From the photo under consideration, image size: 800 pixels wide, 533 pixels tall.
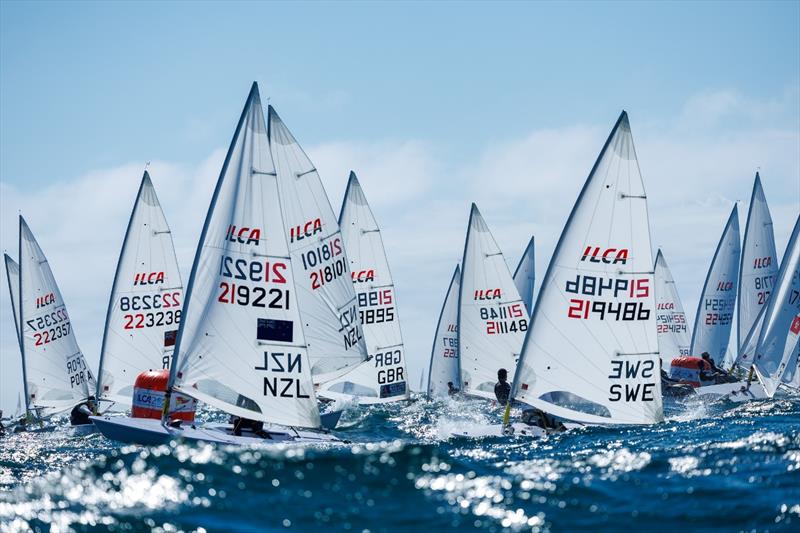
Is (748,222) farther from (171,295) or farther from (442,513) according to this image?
(442,513)

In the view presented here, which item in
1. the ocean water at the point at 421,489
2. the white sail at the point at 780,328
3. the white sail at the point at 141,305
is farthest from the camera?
the white sail at the point at 780,328

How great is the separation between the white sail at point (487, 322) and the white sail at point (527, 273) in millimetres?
13555

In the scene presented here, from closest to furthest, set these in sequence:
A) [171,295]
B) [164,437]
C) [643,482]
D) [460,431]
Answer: [643,482]
[164,437]
[460,431]
[171,295]

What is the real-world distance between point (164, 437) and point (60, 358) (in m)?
15.9

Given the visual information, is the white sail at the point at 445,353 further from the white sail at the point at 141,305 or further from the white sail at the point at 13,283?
the white sail at the point at 13,283

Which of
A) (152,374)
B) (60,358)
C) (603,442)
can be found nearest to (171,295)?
(60,358)

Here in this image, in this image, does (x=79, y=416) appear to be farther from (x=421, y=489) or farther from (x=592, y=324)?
(x=421, y=489)

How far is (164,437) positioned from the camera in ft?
70.9

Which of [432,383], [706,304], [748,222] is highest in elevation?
[748,222]

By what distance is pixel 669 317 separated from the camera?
55.8 m

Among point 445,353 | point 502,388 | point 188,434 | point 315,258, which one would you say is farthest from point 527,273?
point 188,434

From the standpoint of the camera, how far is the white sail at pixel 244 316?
22.3m

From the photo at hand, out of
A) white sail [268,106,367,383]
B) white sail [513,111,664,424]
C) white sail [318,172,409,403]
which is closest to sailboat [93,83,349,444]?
white sail [513,111,664,424]

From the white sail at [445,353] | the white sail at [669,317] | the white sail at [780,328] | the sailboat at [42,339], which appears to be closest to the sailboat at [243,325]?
the sailboat at [42,339]
